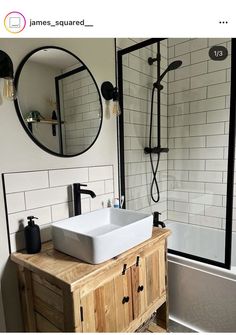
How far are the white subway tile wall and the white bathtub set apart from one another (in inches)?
20.3

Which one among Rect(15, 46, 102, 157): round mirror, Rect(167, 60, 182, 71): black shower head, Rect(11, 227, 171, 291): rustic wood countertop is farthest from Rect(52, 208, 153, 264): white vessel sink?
Rect(167, 60, 182, 71): black shower head

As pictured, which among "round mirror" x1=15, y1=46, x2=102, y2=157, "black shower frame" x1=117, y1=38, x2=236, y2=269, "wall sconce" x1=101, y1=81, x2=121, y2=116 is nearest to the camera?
"round mirror" x1=15, y1=46, x2=102, y2=157

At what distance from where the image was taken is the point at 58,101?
1.41 metres

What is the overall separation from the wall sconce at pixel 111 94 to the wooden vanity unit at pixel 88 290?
99cm

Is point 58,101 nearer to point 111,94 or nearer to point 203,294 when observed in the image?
point 111,94

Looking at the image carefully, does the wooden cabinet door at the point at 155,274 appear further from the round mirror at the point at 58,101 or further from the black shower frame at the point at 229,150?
the round mirror at the point at 58,101

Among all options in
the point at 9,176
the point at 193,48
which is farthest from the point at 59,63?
the point at 193,48

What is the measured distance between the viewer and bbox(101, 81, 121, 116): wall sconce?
171 centimetres

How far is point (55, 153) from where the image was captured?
4.54 feet

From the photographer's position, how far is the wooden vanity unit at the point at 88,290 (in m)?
0.97

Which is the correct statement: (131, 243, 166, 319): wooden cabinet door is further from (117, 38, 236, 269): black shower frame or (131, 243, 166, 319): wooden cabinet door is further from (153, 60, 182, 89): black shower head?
(153, 60, 182, 89): black shower head
